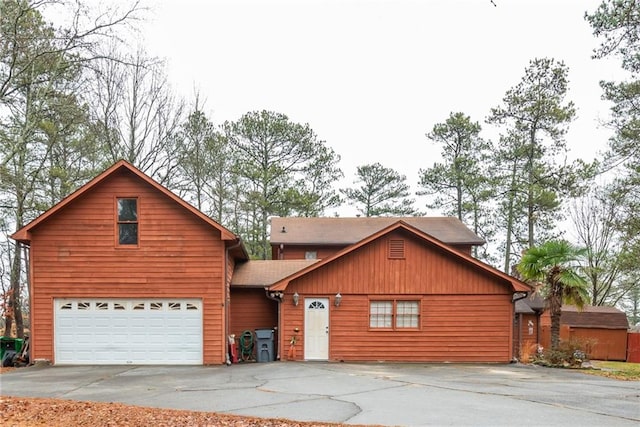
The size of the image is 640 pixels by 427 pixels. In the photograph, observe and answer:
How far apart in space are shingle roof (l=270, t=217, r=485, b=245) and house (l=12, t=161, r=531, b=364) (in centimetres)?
833

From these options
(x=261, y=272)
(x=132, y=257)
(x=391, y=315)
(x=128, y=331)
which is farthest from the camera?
(x=261, y=272)

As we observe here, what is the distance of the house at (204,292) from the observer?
15227 mm

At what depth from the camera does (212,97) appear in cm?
2767

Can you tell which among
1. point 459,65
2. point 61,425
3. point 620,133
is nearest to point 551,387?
point 459,65

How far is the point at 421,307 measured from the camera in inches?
640

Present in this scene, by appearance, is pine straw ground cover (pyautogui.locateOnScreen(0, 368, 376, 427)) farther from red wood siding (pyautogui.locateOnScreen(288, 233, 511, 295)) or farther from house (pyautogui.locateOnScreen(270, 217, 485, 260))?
house (pyautogui.locateOnScreen(270, 217, 485, 260))

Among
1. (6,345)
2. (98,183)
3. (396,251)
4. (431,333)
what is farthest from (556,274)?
(6,345)

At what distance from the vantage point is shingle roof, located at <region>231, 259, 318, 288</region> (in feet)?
57.7

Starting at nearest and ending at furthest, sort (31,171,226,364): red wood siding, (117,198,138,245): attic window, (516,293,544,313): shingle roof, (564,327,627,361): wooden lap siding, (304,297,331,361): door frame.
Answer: (31,171,226,364): red wood siding < (117,198,138,245): attic window < (304,297,331,361): door frame < (516,293,544,313): shingle roof < (564,327,627,361): wooden lap siding

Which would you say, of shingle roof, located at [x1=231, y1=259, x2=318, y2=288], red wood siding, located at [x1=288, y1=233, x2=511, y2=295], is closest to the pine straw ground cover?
red wood siding, located at [x1=288, y1=233, x2=511, y2=295]

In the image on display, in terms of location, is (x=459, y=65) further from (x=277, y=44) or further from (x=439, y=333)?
(x=439, y=333)

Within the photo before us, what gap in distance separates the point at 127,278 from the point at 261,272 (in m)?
4.95

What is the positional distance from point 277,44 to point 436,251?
356 inches

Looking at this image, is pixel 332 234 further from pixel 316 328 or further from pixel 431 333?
pixel 431 333
